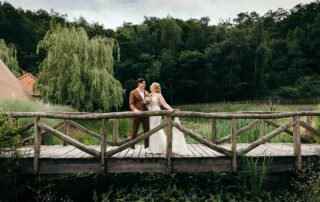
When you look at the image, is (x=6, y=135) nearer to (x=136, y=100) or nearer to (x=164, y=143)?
(x=136, y=100)

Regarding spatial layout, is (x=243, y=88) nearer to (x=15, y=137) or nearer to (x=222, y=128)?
(x=222, y=128)

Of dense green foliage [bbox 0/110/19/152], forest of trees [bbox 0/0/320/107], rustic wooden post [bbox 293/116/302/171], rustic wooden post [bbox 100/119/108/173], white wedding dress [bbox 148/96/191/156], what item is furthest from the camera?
forest of trees [bbox 0/0/320/107]

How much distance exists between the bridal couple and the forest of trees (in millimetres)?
40988

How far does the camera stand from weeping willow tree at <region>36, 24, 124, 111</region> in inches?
816

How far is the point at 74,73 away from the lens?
20656 millimetres

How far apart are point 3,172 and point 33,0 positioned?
217 feet

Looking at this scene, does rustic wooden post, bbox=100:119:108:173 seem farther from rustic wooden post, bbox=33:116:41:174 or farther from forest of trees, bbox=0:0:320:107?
forest of trees, bbox=0:0:320:107

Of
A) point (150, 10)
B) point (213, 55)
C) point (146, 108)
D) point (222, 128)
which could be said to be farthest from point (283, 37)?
point (146, 108)

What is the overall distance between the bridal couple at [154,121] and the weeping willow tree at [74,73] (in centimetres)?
1284

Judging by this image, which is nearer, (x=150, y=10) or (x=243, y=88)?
(x=243, y=88)

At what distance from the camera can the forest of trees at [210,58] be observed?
51.2 meters

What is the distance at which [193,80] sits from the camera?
54.6 meters

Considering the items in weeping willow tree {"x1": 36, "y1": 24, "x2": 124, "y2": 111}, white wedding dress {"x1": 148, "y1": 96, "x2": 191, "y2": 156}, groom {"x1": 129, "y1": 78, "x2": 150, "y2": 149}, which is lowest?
white wedding dress {"x1": 148, "y1": 96, "x2": 191, "y2": 156}

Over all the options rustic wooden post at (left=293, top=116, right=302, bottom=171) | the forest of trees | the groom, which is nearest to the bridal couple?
the groom
